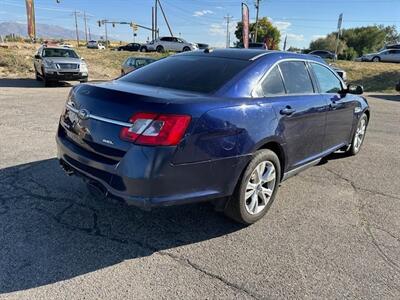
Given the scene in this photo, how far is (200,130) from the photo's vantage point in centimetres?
289

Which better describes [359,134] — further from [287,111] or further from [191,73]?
[191,73]

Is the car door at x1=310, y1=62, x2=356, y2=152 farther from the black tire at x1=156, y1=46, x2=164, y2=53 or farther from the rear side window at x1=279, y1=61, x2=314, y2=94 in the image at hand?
the black tire at x1=156, y1=46, x2=164, y2=53

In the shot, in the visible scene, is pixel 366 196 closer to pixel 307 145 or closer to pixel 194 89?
pixel 307 145

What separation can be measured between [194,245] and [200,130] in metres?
1.03

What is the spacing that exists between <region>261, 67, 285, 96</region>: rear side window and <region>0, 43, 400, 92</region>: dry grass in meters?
19.2

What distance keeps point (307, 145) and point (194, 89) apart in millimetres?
1634

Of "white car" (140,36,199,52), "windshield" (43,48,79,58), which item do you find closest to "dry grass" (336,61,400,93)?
"white car" (140,36,199,52)

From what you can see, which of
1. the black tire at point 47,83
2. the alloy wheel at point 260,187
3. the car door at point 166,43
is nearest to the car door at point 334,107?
the alloy wheel at point 260,187

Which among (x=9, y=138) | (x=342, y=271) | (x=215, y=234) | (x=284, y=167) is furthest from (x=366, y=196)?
(x=9, y=138)

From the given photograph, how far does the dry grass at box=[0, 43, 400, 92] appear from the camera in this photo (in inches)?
833

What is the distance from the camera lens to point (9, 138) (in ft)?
20.9

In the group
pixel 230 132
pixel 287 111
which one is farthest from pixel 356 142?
pixel 230 132

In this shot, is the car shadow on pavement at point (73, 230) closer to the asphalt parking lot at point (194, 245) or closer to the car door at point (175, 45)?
the asphalt parking lot at point (194, 245)

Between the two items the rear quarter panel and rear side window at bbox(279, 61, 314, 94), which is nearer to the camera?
the rear quarter panel
